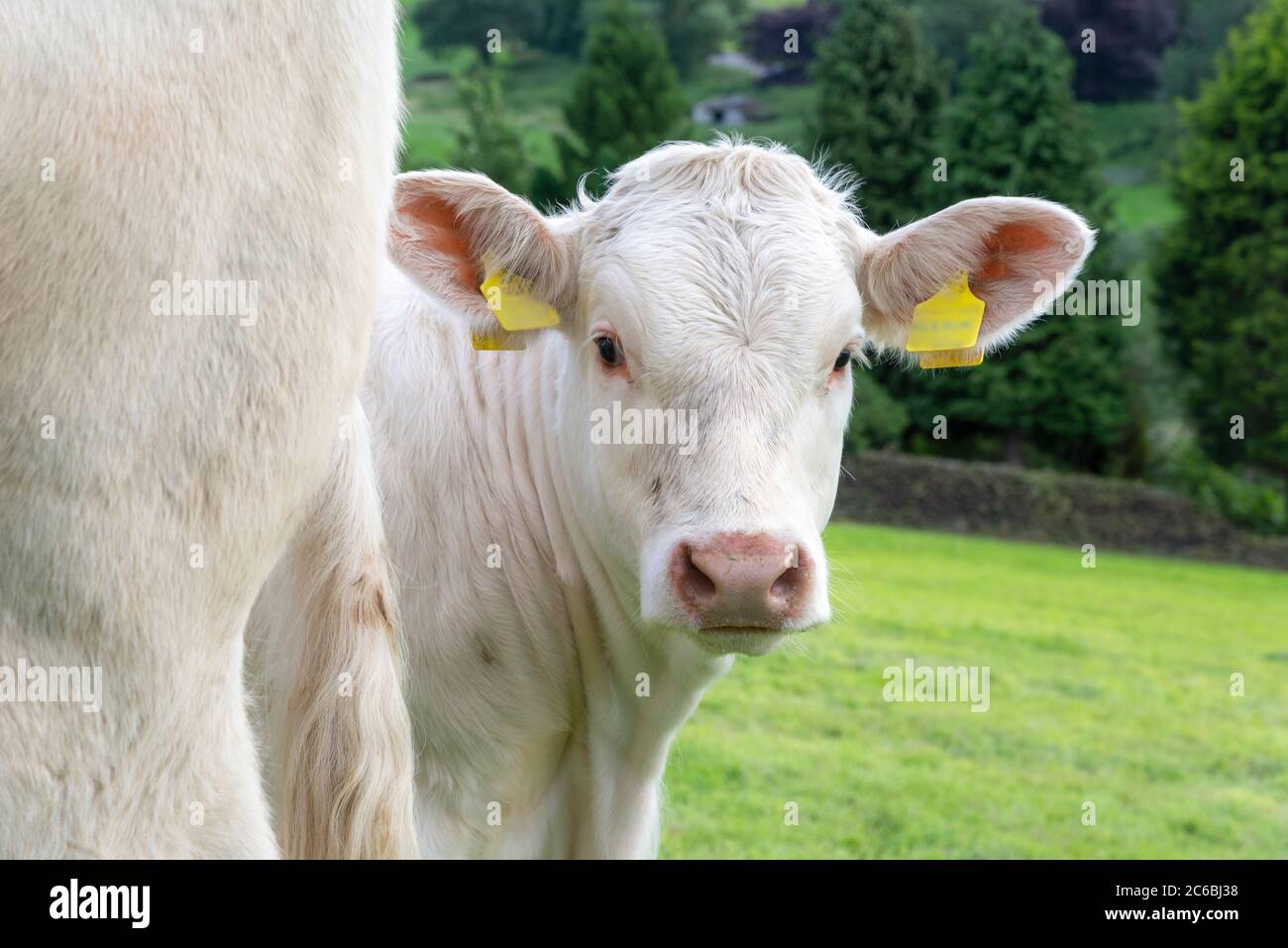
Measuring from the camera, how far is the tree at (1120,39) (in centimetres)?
4359

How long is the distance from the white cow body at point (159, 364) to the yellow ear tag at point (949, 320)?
2.31 metres

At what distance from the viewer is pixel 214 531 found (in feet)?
4.81

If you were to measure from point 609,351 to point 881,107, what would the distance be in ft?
86.5

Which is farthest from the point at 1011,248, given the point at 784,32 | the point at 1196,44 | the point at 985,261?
the point at 1196,44

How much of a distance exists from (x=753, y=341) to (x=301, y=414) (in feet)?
5.69

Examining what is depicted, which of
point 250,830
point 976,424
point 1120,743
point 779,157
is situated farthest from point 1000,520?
point 250,830

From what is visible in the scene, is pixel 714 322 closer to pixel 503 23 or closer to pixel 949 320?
pixel 949 320

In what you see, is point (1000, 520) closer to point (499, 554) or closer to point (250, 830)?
point (499, 554)

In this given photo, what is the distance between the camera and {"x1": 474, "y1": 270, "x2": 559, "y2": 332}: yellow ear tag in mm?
3408

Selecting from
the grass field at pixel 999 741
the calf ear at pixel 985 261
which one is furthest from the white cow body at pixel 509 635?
the calf ear at pixel 985 261

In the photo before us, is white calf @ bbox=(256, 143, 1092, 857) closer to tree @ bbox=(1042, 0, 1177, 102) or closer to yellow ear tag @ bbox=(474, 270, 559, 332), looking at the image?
yellow ear tag @ bbox=(474, 270, 559, 332)

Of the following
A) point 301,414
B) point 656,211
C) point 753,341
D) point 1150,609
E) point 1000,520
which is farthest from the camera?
point 1000,520

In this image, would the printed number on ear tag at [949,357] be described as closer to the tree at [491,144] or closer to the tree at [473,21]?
the tree at [491,144]

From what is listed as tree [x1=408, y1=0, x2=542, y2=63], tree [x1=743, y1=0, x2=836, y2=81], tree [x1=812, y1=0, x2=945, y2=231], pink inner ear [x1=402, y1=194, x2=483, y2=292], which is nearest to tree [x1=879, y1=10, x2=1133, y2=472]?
tree [x1=812, y1=0, x2=945, y2=231]
